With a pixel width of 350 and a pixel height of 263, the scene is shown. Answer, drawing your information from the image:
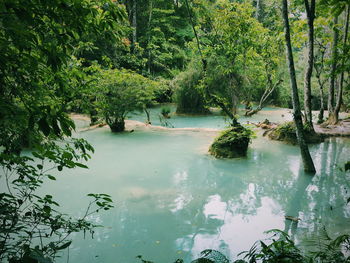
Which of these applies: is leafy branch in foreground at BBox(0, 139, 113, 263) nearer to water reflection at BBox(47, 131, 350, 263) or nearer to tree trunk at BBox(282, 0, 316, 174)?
water reflection at BBox(47, 131, 350, 263)

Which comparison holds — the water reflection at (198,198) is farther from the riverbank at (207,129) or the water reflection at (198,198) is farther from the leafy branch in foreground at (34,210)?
the riverbank at (207,129)

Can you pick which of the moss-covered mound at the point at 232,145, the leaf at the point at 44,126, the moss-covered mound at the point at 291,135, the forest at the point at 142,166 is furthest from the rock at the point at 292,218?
the moss-covered mound at the point at 291,135

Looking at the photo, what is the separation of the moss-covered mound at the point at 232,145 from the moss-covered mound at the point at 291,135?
6.66ft

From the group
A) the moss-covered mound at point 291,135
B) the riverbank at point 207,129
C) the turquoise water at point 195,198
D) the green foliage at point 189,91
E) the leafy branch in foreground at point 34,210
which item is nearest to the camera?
the leafy branch in foreground at point 34,210

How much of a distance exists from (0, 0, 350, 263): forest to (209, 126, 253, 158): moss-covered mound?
0.09ft

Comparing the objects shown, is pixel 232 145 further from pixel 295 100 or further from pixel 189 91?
pixel 189 91

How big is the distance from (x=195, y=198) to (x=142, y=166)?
7.26 feet

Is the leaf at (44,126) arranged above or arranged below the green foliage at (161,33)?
below

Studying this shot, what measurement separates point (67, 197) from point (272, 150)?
579 centimetres

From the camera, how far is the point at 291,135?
9.03 m

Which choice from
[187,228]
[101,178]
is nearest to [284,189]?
[187,228]

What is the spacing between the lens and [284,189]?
17.5 feet

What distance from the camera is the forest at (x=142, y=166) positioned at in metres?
1.75

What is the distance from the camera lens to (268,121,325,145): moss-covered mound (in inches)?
Answer: 352
